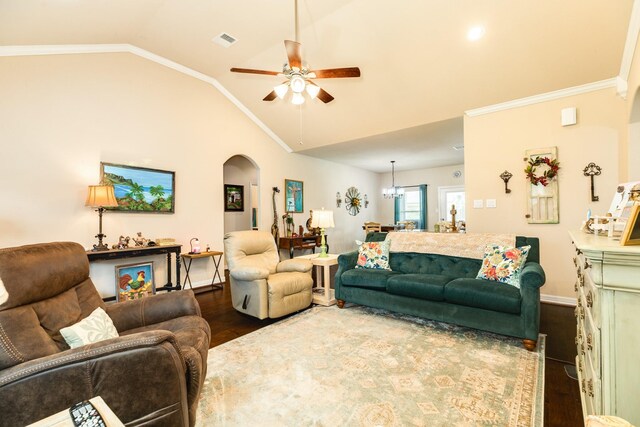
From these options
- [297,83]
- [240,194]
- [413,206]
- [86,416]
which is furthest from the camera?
[413,206]

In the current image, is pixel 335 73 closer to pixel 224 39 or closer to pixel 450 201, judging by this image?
pixel 224 39

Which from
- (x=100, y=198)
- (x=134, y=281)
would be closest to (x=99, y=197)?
(x=100, y=198)

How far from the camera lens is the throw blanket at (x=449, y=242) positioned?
3.15m

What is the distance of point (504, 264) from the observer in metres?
2.79

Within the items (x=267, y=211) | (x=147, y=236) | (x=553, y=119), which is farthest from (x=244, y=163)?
(x=553, y=119)

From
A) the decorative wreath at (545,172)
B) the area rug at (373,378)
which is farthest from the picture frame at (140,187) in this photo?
the decorative wreath at (545,172)

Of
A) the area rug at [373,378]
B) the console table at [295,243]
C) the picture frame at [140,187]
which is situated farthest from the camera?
the console table at [295,243]

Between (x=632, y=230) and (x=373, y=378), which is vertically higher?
(x=632, y=230)

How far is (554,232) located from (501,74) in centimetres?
212

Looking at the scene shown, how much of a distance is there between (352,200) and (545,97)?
17.3 ft

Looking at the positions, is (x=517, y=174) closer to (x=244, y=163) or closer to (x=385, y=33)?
(x=385, y=33)

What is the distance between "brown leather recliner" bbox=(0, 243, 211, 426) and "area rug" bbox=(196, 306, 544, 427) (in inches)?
20.7

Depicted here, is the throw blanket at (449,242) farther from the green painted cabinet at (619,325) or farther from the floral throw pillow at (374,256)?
the green painted cabinet at (619,325)

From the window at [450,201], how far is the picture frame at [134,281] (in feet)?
24.5
